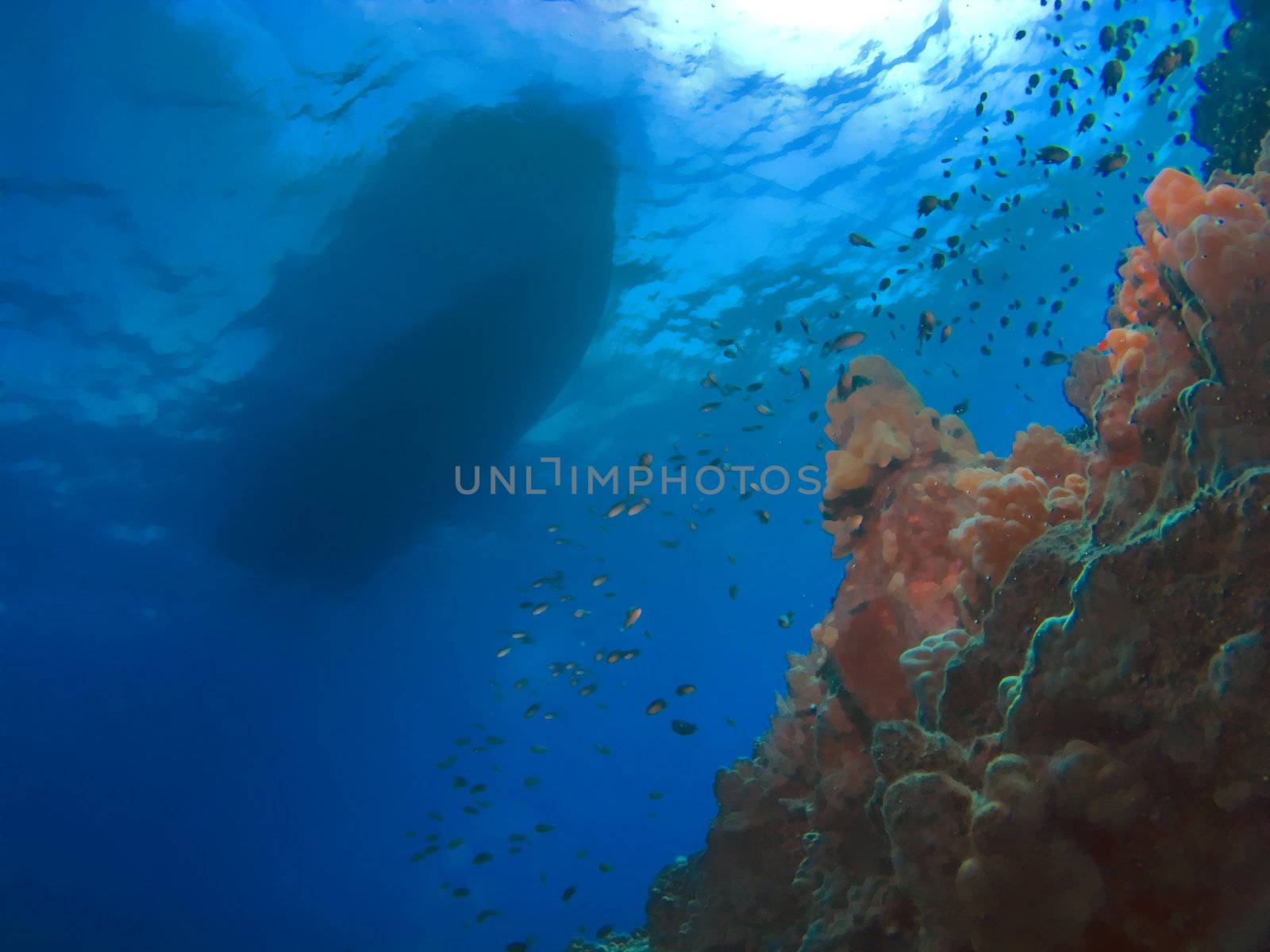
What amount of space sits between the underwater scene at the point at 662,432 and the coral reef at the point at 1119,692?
18 mm

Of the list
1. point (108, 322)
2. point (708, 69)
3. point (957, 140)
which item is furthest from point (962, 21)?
point (108, 322)

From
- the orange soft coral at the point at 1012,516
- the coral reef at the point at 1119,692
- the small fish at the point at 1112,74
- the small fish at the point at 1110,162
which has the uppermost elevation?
the small fish at the point at 1112,74

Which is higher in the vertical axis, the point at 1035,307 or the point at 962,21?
the point at 1035,307

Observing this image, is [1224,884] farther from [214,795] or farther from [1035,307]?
[214,795]

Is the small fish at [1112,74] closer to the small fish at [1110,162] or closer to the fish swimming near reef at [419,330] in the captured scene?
the small fish at [1110,162]

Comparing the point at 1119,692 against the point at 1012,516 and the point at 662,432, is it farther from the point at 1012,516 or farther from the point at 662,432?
the point at 662,432

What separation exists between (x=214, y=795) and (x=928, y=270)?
45.1m

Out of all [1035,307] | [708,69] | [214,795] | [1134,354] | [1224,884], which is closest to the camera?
[1224,884]

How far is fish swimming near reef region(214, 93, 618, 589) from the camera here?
15.1 m

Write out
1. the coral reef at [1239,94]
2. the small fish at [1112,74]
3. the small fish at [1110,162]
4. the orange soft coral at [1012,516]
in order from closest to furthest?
the orange soft coral at [1012,516], the small fish at [1112,74], the small fish at [1110,162], the coral reef at [1239,94]

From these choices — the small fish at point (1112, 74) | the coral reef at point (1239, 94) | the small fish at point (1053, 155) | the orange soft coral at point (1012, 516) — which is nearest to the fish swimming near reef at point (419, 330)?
the small fish at point (1053, 155)

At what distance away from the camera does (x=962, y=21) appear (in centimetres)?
1437

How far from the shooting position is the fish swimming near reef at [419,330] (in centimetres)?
1513

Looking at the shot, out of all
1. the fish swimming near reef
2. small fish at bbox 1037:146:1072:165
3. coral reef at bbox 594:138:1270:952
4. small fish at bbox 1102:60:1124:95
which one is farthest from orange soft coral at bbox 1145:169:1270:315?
the fish swimming near reef
